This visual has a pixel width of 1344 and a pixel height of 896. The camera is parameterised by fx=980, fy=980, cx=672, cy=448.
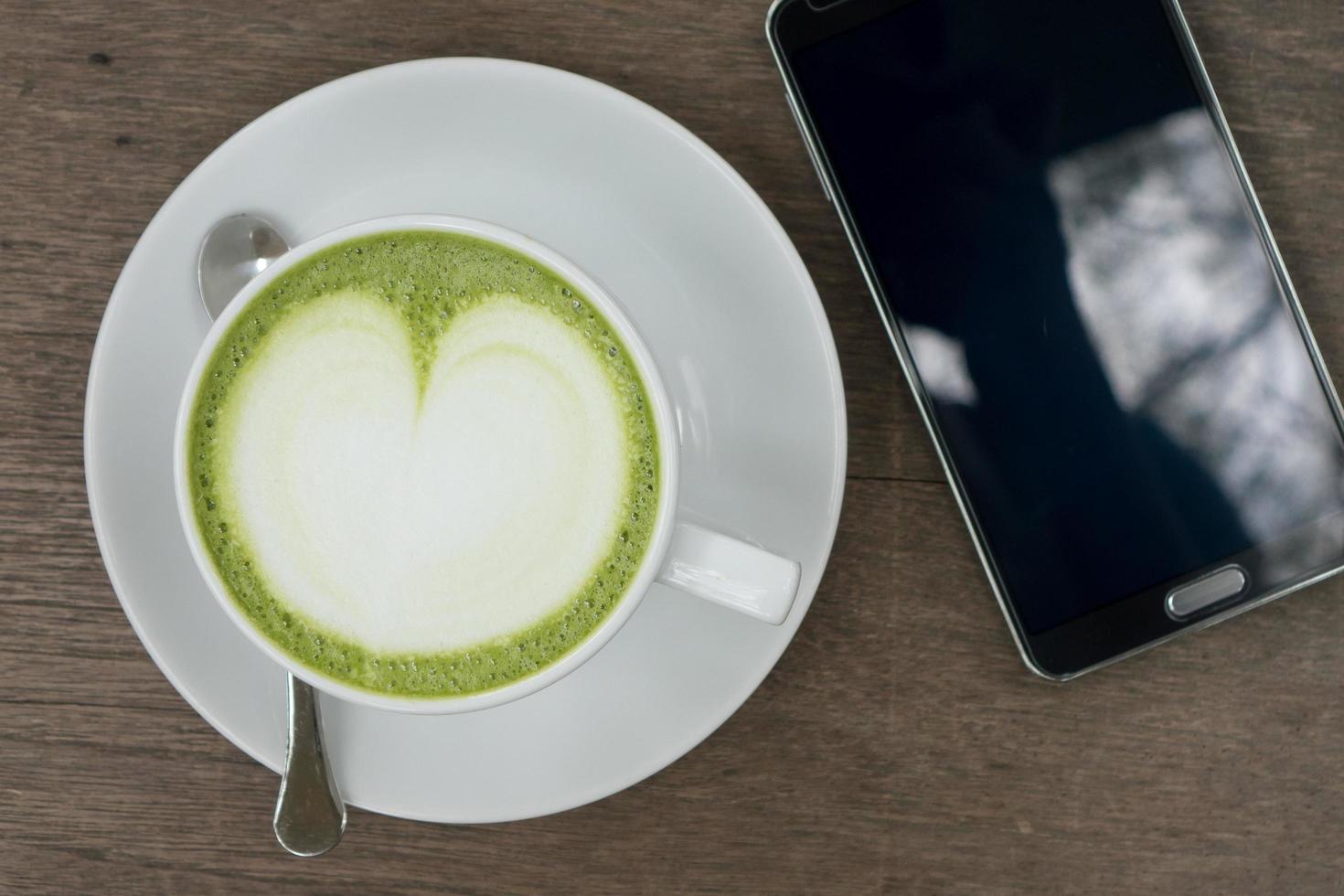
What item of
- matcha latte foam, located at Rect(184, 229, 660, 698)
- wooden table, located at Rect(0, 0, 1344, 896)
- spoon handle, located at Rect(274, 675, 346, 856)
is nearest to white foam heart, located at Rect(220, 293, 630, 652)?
matcha latte foam, located at Rect(184, 229, 660, 698)

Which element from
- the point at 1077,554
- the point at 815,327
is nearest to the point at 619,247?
the point at 815,327

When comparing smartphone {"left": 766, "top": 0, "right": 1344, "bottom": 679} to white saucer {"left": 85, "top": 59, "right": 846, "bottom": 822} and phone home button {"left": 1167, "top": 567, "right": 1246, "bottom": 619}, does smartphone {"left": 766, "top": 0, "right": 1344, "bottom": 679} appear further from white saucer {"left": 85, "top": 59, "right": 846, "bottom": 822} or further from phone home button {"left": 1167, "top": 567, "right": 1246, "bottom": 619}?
white saucer {"left": 85, "top": 59, "right": 846, "bottom": 822}

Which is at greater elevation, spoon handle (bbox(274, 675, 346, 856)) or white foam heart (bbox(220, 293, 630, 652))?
white foam heart (bbox(220, 293, 630, 652))

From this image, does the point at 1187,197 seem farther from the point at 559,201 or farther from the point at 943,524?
Result: the point at 559,201

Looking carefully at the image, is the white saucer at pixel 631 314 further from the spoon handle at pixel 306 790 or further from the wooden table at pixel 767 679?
the wooden table at pixel 767 679

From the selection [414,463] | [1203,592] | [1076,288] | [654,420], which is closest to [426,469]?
[414,463]

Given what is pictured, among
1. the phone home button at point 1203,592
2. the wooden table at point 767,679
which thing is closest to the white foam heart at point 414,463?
the wooden table at point 767,679
